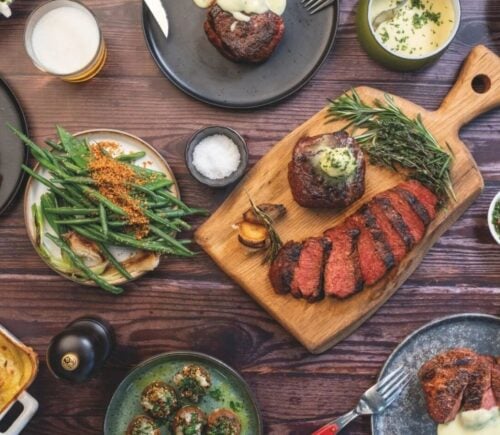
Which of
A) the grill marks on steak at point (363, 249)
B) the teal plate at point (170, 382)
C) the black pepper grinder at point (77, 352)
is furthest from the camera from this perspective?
the teal plate at point (170, 382)

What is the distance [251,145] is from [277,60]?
0.36m

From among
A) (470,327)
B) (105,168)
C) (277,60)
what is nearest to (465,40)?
(277,60)

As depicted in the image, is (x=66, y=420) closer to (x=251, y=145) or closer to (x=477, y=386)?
(x=251, y=145)

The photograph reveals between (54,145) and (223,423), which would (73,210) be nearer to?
(54,145)

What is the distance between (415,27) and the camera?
260 cm

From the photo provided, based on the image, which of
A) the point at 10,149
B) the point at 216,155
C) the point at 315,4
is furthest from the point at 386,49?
the point at 10,149

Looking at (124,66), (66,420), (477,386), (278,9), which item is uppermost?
(278,9)

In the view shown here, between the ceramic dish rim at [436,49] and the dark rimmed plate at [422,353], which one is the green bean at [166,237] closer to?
the dark rimmed plate at [422,353]

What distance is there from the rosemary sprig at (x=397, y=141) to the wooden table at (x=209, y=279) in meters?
0.16

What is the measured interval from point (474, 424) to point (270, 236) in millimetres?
1085

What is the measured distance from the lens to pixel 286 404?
2.68m

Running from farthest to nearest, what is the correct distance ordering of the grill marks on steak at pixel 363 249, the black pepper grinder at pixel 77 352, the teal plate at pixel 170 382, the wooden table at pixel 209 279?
the wooden table at pixel 209 279, the teal plate at pixel 170 382, the grill marks on steak at pixel 363 249, the black pepper grinder at pixel 77 352

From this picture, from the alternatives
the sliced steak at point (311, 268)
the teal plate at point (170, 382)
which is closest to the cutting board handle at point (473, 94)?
the sliced steak at point (311, 268)

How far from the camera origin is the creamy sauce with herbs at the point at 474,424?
2508 millimetres
